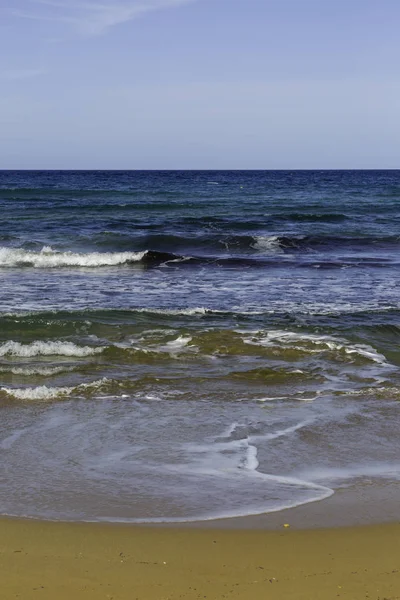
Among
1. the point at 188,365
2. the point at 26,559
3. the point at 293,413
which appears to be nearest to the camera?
the point at 26,559

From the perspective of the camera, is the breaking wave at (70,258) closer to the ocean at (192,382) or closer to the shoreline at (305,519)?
the ocean at (192,382)

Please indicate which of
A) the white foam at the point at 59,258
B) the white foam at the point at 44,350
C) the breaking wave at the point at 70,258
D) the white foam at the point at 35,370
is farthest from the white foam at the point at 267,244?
the white foam at the point at 35,370

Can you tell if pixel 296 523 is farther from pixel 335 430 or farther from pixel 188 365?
pixel 188 365

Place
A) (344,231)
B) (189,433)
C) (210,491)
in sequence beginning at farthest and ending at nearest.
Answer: (344,231) → (189,433) → (210,491)

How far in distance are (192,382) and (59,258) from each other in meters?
11.8

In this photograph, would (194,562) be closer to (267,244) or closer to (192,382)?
(192,382)

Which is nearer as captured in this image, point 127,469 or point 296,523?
point 296,523

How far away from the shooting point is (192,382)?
8.02m

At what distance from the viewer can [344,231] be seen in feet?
84.6

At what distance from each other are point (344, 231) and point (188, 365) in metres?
18.0

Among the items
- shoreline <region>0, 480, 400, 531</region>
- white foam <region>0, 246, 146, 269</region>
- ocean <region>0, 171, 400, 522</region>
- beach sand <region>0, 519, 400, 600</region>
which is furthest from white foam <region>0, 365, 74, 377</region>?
white foam <region>0, 246, 146, 269</region>

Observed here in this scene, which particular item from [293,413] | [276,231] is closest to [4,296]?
[293,413]

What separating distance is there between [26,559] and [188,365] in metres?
4.74

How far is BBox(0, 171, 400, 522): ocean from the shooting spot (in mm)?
5156
